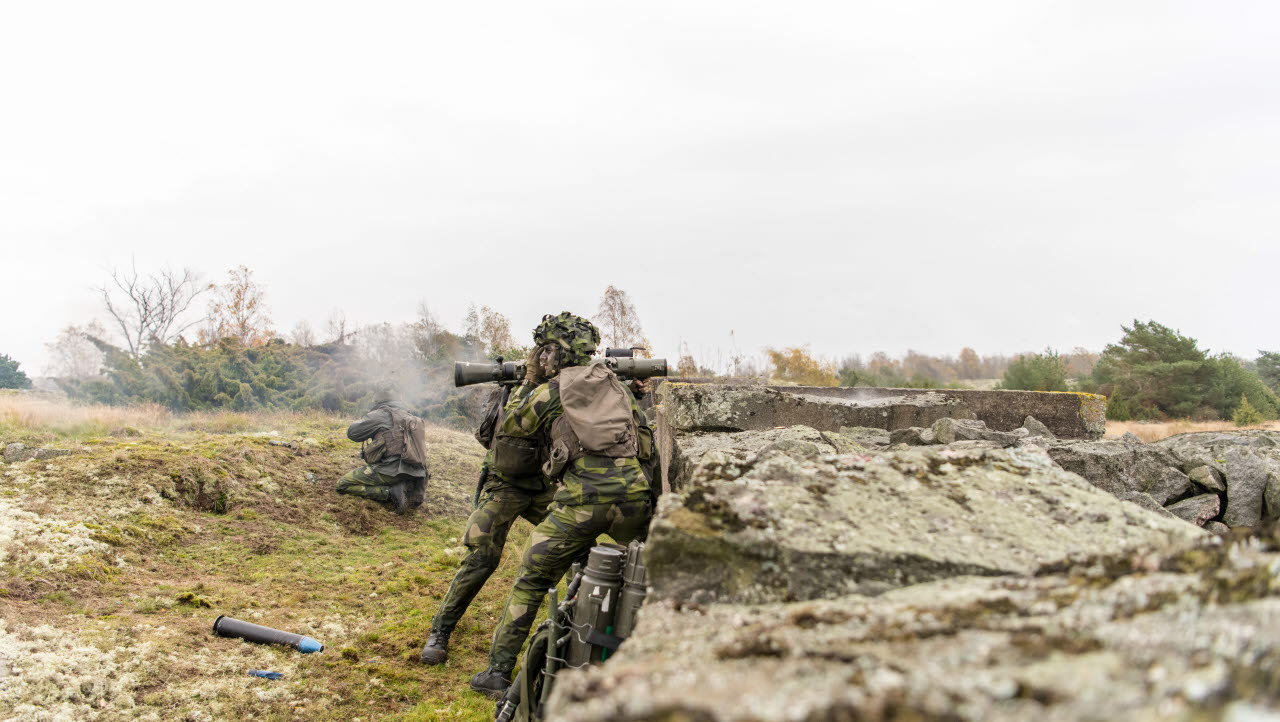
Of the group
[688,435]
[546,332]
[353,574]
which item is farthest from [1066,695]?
[353,574]

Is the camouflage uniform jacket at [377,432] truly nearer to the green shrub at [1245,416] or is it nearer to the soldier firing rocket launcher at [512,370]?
the soldier firing rocket launcher at [512,370]

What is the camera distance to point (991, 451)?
101 inches

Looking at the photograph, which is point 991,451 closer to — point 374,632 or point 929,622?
point 929,622

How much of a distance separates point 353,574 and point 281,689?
2.77m

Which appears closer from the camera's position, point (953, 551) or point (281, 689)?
point (953, 551)

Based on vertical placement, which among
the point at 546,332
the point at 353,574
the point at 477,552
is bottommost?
the point at 353,574

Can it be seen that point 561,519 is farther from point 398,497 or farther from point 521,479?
point 398,497

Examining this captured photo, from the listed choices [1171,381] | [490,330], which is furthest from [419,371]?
[1171,381]

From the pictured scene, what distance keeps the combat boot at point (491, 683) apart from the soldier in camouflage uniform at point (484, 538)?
22.8 inches

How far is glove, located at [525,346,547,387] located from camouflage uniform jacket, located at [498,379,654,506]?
11 cm

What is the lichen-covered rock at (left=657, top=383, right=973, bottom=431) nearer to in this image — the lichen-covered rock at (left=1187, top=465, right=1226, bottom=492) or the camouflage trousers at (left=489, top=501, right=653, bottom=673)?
the camouflage trousers at (left=489, top=501, right=653, bottom=673)

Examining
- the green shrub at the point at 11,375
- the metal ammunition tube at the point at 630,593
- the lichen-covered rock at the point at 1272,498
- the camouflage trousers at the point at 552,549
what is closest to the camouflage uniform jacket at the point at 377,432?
the camouflage trousers at the point at 552,549

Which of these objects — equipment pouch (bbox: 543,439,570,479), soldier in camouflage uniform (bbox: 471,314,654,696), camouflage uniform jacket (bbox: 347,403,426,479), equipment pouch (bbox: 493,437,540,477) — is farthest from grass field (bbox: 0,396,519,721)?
equipment pouch (bbox: 543,439,570,479)

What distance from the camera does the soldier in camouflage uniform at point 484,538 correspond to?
5.30m
